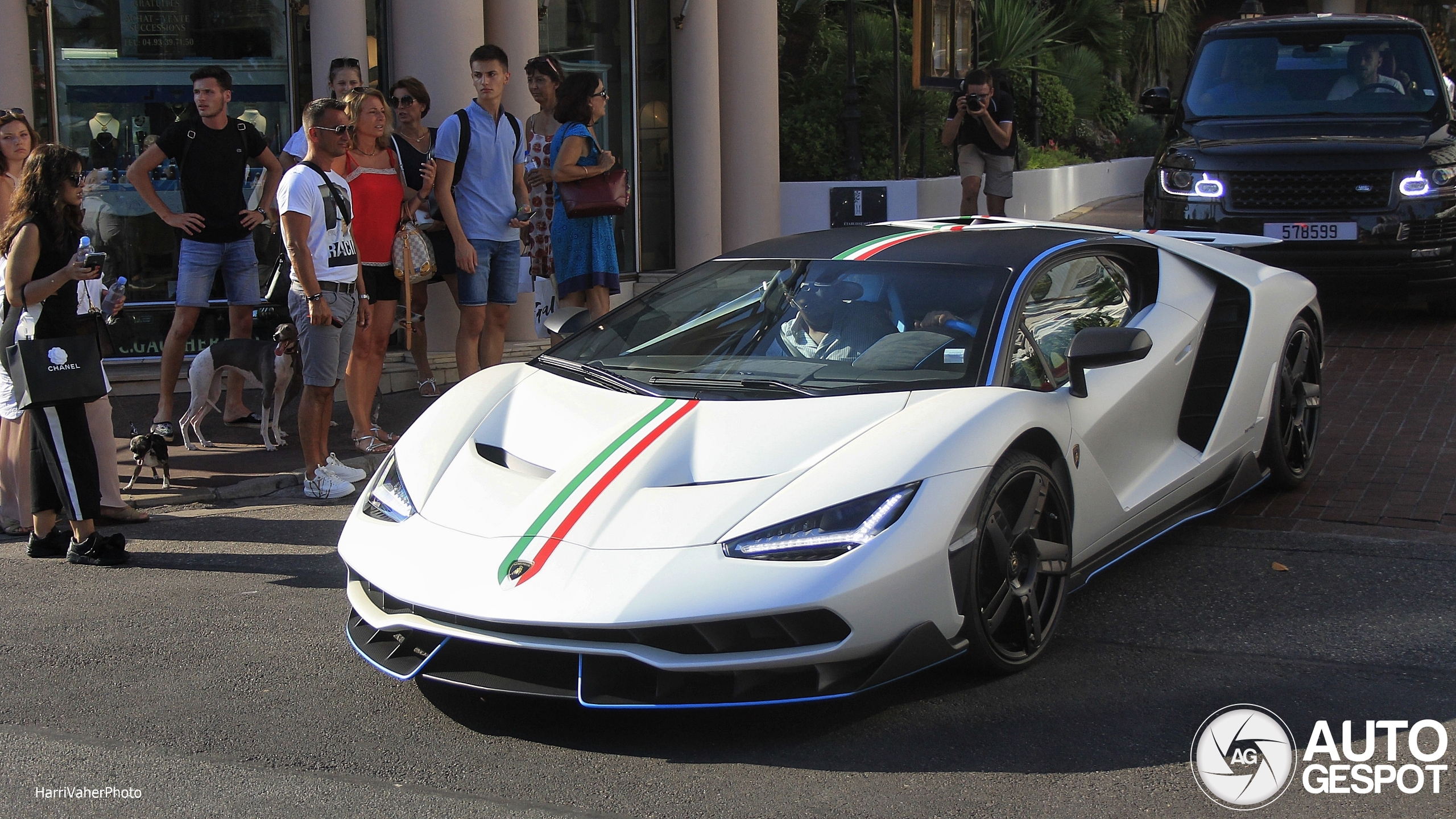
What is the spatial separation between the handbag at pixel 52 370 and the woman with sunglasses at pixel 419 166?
2.64 meters

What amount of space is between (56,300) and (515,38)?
5.21 metres

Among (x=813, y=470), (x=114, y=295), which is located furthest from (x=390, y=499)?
(x=114, y=295)

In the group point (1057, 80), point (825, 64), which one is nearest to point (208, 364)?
point (825, 64)

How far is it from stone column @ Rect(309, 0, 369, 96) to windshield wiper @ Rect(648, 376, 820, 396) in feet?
19.0

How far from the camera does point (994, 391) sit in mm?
4113

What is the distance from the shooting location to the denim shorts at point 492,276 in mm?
8000

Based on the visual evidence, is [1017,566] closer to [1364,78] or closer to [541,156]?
[541,156]

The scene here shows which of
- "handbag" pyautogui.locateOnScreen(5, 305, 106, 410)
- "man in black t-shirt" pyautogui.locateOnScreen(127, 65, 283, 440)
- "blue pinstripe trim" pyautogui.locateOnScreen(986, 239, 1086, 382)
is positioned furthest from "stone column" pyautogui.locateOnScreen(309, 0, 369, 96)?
"blue pinstripe trim" pyautogui.locateOnScreen(986, 239, 1086, 382)

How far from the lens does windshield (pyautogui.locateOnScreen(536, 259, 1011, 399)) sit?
424 centimetres

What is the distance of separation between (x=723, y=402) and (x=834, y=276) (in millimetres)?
842

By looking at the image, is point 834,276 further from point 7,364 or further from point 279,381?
point 279,381

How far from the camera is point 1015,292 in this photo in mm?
4445

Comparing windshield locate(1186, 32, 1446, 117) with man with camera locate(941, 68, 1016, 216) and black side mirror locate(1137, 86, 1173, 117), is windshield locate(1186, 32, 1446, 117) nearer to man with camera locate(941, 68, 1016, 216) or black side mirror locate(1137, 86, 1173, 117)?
black side mirror locate(1137, 86, 1173, 117)

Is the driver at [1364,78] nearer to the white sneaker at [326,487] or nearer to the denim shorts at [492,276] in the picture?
the denim shorts at [492,276]
